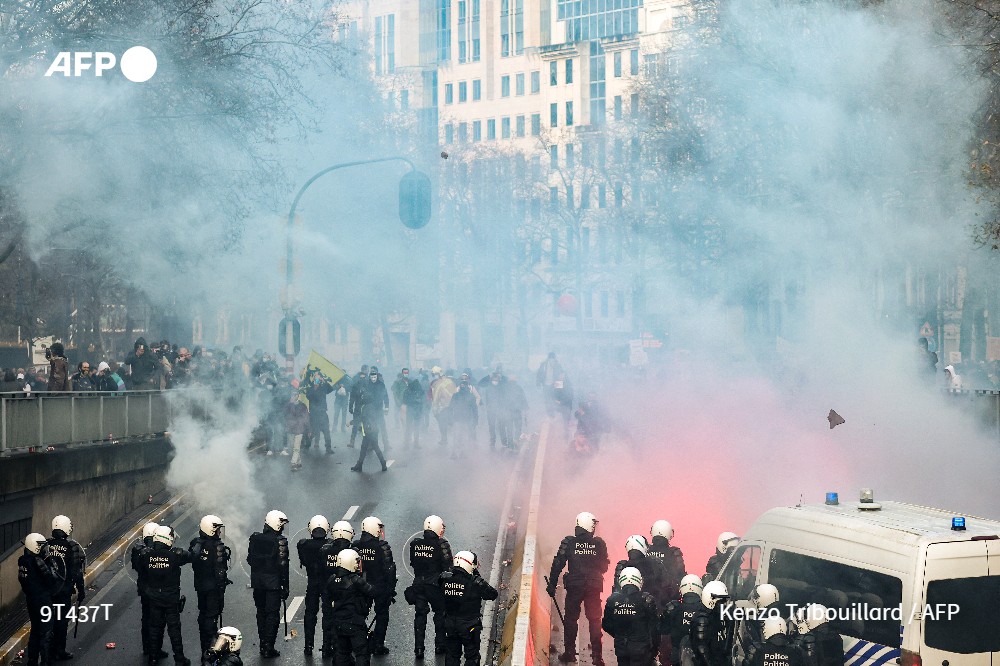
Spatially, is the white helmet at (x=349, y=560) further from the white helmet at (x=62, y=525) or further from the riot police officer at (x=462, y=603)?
the white helmet at (x=62, y=525)

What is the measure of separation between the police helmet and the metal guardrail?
9.09 meters

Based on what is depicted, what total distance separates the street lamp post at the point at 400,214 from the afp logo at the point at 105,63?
275 inches

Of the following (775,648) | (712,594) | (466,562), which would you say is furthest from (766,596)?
(466,562)

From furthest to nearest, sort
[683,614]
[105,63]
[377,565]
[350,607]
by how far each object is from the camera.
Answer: [105,63] → [377,565] → [350,607] → [683,614]

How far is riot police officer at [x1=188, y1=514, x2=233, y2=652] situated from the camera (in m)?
11.8

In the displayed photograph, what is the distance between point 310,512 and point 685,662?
33.3 feet

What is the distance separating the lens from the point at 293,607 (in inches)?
538

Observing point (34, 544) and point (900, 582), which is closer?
point (900, 582)

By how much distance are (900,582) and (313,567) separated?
596 cm

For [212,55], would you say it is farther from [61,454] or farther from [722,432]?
[722,432]

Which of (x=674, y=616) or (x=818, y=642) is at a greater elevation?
(x=818, y=642)

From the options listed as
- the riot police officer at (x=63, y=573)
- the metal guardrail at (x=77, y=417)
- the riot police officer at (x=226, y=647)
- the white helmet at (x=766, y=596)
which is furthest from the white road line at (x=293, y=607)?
the white helmet at (x=766, y=596)

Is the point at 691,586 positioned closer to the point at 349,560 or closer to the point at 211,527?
the point at 349,560

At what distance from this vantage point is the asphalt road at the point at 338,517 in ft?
40.7
